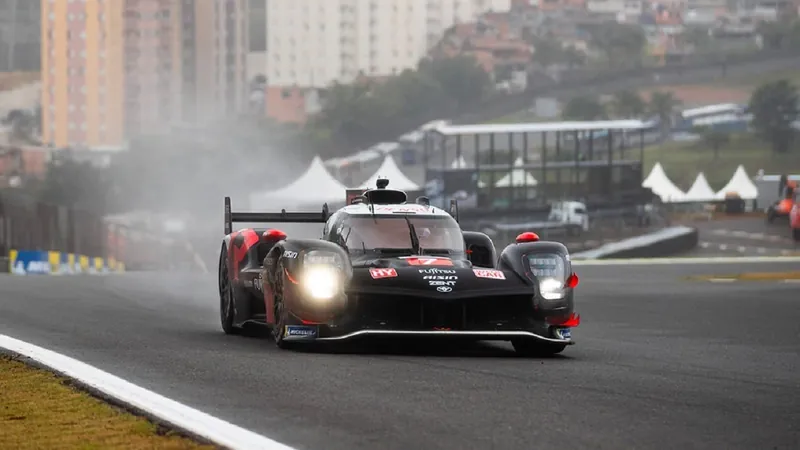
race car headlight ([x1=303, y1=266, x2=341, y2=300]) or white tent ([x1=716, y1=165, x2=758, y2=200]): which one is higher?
race car headlight ([x1=303, y1=266, x2=341, y2=300])

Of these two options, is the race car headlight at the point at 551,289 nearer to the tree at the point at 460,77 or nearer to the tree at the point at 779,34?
the tree at the point at 460,77

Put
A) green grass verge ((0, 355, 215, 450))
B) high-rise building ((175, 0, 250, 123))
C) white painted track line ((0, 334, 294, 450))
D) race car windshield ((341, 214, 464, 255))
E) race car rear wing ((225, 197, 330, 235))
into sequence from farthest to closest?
high-rise building ((175, 0, 250, 123)) < race car rear wing ((225, 197, 330, 235)) < race car windshield ((341, 214, 464, 255)) < green grass verge ((0, 355, 215, 450)) < white painted track line ((0, 334, 294, 450))

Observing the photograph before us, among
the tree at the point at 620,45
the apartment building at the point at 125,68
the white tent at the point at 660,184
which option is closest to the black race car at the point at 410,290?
the white tent at the point at 660,184

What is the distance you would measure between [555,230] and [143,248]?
98.3 ft

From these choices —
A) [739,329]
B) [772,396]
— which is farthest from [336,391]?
[739,329]

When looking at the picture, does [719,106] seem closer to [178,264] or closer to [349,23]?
[349,23]

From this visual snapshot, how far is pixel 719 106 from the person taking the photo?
562 ft

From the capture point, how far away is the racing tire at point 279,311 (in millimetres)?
13344

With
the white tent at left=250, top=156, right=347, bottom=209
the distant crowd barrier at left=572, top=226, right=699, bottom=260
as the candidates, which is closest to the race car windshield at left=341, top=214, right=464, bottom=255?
the distant crowd barrier at left=572, top=226, right=699, bottom=260

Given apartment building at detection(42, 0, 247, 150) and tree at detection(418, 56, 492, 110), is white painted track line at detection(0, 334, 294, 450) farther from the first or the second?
tree at detection(418, 56, 492, 110)

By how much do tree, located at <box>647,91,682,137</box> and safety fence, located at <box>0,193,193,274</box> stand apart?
71365mm

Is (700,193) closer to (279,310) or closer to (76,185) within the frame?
(76,185)

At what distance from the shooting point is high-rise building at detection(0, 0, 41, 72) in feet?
482

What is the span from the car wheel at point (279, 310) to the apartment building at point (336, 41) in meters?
131
